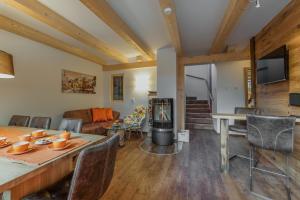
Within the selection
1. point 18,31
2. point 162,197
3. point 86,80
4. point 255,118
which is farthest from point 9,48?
point 255,118

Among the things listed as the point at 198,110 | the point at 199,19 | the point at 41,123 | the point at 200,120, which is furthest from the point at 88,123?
the point at 198,110

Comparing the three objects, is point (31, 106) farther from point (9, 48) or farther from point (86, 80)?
point (86, 80)

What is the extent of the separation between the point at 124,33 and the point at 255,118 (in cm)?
260

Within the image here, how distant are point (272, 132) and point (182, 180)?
1286 millimetres

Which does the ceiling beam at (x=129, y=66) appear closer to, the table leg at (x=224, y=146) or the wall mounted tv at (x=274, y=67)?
the wall mounted tv at (x=274, y=67)

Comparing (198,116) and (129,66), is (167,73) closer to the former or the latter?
(129,66)

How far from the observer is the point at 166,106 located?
371 cm

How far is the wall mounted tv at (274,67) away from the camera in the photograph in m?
2.18

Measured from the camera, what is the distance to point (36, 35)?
10.1 feet

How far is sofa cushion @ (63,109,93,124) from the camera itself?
391cm

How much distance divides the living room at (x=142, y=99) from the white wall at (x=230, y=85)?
0.10 ft

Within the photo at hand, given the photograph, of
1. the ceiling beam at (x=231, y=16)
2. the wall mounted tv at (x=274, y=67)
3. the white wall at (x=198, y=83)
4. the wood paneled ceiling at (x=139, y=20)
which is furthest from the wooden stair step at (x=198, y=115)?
the ceiling beam at (x=231, y=16)

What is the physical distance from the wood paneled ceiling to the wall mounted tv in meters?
0.72

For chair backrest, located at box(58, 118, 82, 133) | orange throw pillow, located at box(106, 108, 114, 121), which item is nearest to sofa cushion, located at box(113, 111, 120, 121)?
orange throw pillow, located at box(106, 108, 114, 121)
